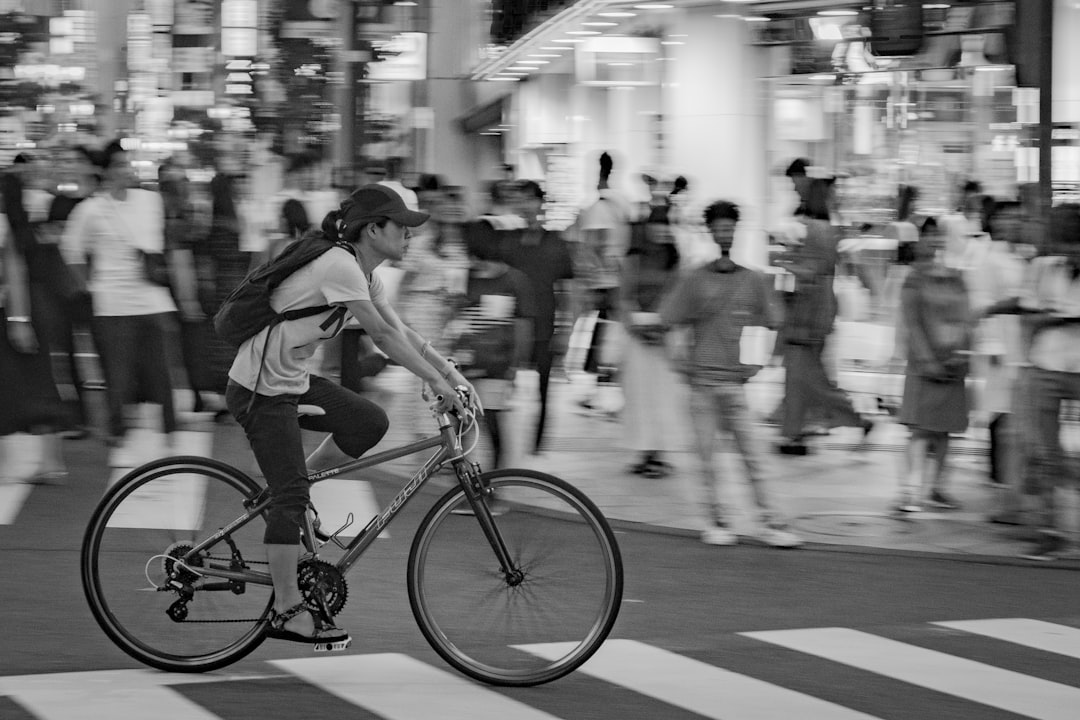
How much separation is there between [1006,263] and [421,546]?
321 inches

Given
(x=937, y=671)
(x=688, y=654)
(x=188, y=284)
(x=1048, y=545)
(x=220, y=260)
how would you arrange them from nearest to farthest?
(x=937, y=671) → (x=688, y=654) → (x=1048, y=545) → (x=188, y=284) → (x=220, y=260)

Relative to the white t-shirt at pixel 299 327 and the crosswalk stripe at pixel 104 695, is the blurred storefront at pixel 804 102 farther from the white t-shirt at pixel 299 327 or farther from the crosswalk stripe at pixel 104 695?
the crosswalk stripe at pixel 104 695

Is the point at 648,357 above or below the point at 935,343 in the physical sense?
below

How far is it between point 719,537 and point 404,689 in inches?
149

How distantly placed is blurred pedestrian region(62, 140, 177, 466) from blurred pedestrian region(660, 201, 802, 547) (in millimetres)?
3563

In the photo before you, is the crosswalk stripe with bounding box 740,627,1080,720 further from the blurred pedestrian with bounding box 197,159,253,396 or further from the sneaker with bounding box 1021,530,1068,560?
the blurred pedestrian with bounding box 197,159,253,396

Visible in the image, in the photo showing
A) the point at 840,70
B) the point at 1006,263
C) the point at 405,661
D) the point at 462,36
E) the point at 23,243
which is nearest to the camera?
the point at 405,661

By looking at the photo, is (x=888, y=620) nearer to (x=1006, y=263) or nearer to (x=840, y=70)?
(x=1006, y=263)

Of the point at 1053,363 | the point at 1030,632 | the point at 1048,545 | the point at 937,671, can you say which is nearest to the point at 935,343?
the point at 1053,363

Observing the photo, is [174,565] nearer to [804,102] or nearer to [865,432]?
[865,432]

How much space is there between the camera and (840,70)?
66.1 ft

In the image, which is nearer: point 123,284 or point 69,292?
point 123,284

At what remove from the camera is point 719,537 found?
9539 mm

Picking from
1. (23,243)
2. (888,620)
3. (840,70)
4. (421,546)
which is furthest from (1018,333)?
(840,70)
